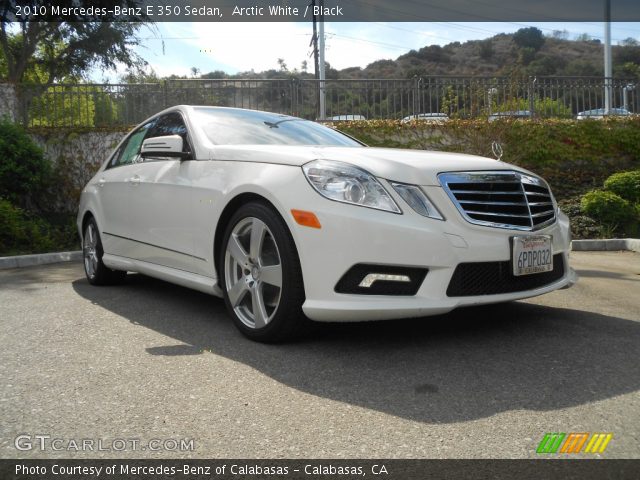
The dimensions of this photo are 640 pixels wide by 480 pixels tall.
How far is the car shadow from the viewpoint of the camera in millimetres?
2701

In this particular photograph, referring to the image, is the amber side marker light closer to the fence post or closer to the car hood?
the car hood

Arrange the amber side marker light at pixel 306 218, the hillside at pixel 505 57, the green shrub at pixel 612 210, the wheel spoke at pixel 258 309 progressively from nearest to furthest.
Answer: the amber side marker light at pixel 306 218, the wheel spoke at pixel 258 309, the green shrub at pixel 612 210, the hillside at pixel 505 57

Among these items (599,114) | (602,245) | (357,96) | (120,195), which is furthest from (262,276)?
(599,114)

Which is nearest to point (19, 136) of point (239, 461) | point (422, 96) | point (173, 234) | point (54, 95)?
point (54, 95)

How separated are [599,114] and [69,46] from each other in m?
14.5

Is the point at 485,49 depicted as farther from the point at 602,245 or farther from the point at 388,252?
the point at 388,252

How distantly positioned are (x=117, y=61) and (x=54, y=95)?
7115mm

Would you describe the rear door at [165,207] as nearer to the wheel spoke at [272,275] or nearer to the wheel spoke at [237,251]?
the wheel spoke at [237,251]

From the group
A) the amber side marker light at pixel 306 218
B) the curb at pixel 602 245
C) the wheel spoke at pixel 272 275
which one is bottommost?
the curb at pixel 602 245

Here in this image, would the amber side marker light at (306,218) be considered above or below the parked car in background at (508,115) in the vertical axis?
below

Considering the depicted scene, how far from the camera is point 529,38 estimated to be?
83438mm

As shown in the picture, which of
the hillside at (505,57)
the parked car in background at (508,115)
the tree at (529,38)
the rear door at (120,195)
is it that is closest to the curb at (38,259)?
the rear door at (120,195)

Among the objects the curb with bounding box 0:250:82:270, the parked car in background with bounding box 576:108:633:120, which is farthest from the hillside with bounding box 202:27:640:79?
the curb with bounding box 0:250:82:270

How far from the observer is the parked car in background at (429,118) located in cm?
1271
